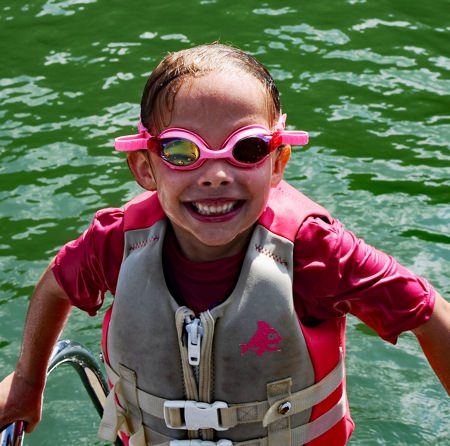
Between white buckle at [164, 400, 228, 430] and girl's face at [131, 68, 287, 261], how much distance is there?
1.64 ft

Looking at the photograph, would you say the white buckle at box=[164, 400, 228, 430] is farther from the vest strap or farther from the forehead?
the forehead

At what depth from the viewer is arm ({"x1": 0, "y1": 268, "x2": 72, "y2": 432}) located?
128 inches

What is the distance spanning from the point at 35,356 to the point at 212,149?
1016mm

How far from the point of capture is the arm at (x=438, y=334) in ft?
9.39

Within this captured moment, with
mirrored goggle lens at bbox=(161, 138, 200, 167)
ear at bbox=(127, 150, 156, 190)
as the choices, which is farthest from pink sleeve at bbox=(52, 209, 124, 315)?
mirrored goggle lens at bbox=(161, 138, 200, 167)

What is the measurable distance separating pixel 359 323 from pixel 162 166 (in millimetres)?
2227

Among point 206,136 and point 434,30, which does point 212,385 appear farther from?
point 434,30

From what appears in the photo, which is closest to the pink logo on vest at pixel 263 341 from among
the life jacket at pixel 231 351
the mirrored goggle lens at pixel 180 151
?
the life jacket at pixel 231 351

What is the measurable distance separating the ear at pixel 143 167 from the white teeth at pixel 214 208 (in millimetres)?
264

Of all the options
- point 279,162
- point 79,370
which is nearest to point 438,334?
point 279,162

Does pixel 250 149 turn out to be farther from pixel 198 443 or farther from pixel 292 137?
pixel 198 443

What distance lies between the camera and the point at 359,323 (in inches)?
193

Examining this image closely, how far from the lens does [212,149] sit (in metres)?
2.81

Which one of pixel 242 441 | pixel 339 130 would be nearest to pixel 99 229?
pixel 242 441
